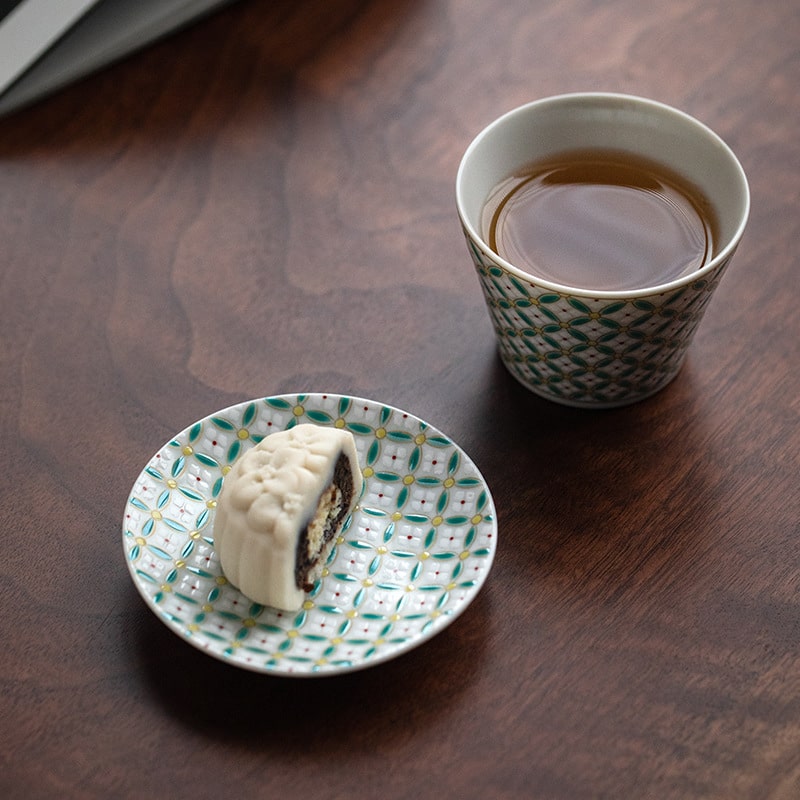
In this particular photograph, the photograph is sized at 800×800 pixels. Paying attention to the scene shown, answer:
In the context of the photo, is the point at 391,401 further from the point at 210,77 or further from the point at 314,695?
the point at 210,77

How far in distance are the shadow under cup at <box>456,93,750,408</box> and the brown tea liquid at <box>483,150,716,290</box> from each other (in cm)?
1

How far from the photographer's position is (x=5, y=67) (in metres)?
1.24

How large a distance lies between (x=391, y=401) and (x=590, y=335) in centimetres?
20

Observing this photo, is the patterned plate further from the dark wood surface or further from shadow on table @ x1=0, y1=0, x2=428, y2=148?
shadow on table @ x1=0, y1=0, x2=428, y2=148

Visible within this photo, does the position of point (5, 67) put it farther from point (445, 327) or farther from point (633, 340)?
point (633, 340)

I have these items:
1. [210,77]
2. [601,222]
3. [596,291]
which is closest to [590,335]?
[596,291]

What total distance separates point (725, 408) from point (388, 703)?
0.42 m

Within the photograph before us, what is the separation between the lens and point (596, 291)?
2.85 feet

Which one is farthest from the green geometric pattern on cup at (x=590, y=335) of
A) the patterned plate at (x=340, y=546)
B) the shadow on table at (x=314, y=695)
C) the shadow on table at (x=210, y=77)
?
the shadow on table at (x=210, y=77)

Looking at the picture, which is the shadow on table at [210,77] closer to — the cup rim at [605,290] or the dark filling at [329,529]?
the cup rim at [605,290]

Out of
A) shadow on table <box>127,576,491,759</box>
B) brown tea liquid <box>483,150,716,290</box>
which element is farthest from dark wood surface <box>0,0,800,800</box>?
brown tea liquid <box>483,150,716,290</box>

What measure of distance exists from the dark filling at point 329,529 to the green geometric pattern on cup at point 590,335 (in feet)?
0.64

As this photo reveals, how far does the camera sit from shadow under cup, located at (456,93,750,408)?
86cm

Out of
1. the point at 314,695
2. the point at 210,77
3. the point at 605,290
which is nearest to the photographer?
the point at 314,695
